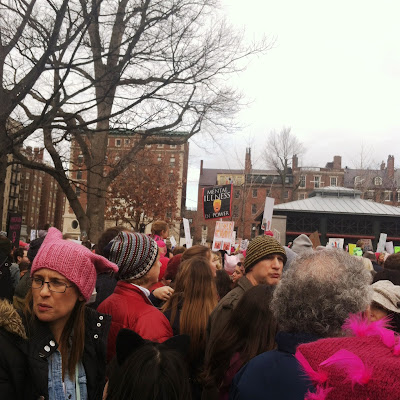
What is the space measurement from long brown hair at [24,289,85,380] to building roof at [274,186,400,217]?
132ft

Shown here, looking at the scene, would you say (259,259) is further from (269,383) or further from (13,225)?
(13,225)

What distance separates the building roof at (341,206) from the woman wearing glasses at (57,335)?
4031 centimetres

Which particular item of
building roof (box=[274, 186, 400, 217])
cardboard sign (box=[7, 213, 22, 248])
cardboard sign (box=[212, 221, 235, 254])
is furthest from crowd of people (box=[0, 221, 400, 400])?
building roof (box=[274, 186, 400, 217])

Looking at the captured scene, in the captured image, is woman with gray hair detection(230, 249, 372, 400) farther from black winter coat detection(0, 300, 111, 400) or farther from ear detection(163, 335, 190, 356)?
black winter coat detection(0, 300, 111, 400)

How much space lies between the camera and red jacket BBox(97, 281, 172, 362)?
9.73 feet

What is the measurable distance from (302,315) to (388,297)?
181 centimetres

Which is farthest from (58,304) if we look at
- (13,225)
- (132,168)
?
(132,168)

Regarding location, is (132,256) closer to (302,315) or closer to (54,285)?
(54,285)

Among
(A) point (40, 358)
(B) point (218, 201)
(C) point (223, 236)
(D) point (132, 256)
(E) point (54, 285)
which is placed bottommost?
Result: (C) point (223, 236)

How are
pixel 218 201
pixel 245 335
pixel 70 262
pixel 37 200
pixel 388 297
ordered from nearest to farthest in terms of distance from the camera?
pixel 70 262 < pixel 245 335 < pixel 388 297 < pixel 218 201 < pixel 37 200

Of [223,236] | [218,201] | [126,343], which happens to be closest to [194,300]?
[126,343]

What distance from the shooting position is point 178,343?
2129 millimetres

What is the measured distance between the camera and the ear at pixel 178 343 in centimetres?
210

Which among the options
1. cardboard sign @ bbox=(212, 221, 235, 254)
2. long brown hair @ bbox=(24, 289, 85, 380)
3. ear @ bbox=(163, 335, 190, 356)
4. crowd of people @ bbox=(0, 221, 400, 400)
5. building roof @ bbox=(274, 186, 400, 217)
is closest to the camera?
crowd of people @ bbox=(0, 221, 400, 400)
